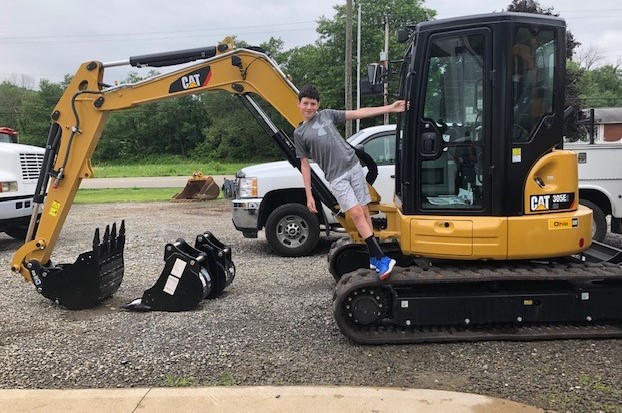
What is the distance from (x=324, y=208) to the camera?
27.5ft

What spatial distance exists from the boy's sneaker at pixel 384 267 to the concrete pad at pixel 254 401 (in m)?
1.01

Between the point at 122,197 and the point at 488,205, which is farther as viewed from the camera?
the point at 122,197

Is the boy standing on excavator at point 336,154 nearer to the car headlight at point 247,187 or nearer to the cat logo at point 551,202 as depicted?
the cat logo at point 551,202

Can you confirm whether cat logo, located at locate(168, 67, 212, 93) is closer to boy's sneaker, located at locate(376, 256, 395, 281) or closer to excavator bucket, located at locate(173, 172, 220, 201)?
boy's sneaker, located at locate(376, 256, 395, 281)

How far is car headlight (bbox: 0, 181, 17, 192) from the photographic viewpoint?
9008mm

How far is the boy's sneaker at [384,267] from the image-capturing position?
14.6 ft

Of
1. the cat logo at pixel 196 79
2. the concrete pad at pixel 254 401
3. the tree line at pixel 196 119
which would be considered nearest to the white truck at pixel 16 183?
the cat logo at pixel 196 79

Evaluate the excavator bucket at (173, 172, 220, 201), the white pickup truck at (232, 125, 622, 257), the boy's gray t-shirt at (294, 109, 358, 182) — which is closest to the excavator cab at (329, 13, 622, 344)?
the boy's gray t-shirt at (294, 109, 358, 182)

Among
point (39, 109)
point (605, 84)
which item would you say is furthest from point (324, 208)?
point (605, 84)

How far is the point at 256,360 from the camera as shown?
427 cm

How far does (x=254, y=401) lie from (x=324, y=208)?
499cm

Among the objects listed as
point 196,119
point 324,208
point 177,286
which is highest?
point 196,119

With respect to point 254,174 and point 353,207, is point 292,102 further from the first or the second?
point 254,174

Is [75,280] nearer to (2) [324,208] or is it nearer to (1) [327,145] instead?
(1) [327,145]
